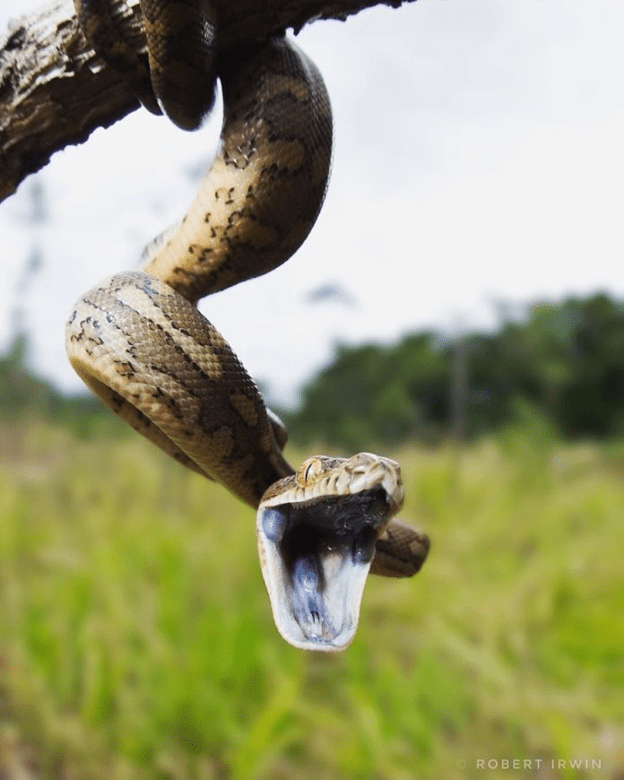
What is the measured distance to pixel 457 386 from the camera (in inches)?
345

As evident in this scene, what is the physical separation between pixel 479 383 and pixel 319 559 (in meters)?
8.13

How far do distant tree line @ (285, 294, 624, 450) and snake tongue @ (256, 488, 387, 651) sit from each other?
7.01 meters

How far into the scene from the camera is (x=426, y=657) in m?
4.38

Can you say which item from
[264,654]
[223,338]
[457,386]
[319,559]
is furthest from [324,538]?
[457,386]

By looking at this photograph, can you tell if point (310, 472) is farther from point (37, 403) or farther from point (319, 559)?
point (37, 403)

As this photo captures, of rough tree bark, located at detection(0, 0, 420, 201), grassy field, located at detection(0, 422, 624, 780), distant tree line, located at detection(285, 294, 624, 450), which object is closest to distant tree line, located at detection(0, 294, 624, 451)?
distant tree line, located at detection(285, 294, 624, 450)

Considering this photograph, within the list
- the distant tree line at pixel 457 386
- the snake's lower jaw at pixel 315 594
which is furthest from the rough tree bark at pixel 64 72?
the distant tree line at pixel 457 386

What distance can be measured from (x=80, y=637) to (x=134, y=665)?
40cm

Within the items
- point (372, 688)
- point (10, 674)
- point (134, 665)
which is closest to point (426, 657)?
point (372, 688)

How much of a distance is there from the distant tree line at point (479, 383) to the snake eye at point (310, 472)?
23.1 feet

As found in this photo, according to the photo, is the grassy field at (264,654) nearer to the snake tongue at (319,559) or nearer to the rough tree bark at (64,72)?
the snake tongue at (319,559)

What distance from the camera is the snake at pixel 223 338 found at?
1.13 meters

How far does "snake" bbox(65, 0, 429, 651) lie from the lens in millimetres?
1130

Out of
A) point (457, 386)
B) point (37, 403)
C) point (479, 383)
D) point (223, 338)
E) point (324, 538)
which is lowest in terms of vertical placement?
point (324, 538)
